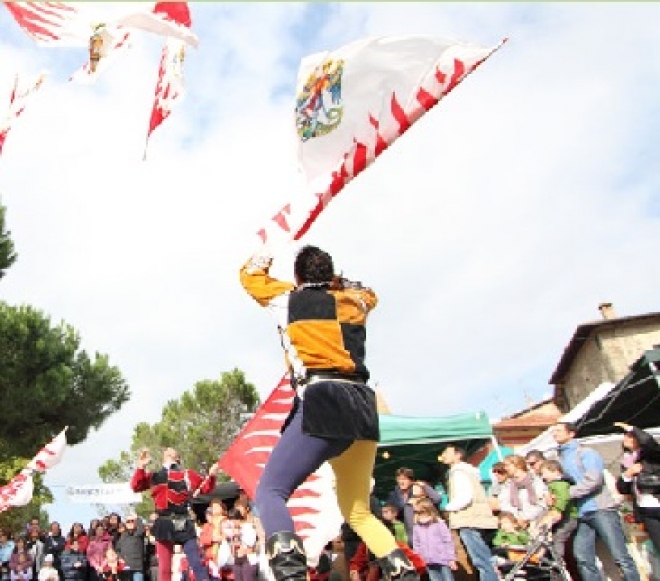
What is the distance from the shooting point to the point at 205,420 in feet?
156

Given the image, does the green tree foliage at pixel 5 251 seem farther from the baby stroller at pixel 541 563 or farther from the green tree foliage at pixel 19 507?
the baby stroller at pixel 541 563

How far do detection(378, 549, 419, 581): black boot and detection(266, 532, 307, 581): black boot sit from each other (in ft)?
1.46

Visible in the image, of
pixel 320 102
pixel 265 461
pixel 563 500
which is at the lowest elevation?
pixel 563 500

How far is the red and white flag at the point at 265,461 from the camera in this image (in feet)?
25.2

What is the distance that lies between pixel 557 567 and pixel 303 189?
175 inches

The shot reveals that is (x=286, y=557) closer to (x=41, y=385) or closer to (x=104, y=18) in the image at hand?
(x=104, y=18)

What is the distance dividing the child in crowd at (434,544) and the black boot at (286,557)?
17.2 ft

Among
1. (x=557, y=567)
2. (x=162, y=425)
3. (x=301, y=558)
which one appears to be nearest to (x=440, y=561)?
(x=557, y=567)

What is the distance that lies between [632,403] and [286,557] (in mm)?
12097

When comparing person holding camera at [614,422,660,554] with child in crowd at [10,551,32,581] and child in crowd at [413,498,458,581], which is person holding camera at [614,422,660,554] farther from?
child in crowd at [10,551,32,581]

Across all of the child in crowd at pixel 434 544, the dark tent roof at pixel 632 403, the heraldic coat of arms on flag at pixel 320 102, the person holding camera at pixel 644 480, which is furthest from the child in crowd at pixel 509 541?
the heraldic coat of arms on flag at pixel 320 102

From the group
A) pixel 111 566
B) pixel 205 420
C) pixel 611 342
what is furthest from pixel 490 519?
pixel 205 420

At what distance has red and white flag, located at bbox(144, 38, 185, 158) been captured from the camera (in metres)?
5.81

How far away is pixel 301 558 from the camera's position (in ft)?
9.57
